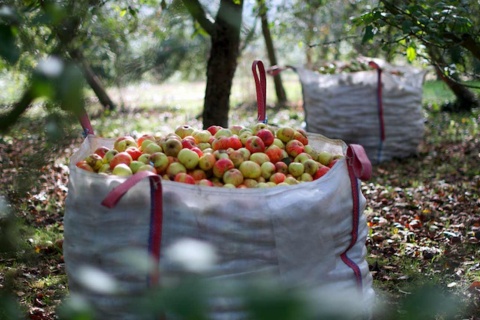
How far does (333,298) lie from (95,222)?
1447mm

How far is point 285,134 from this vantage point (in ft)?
8.51

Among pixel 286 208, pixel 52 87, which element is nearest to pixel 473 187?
pixel 286 208

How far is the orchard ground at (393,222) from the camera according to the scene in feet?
4.41

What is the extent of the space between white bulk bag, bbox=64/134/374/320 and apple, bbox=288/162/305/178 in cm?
27

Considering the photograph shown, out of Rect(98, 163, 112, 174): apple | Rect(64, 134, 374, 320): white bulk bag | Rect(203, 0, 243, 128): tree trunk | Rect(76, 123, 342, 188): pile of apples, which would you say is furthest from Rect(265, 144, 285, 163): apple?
Rect(203, 0, 243, 128): tree trunk

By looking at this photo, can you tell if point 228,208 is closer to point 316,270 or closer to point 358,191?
point 316,270

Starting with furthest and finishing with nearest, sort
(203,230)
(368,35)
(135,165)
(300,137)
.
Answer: (368,35), (300,137), (135,165), (203,230)

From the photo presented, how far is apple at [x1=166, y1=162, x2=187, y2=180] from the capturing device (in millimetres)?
2158

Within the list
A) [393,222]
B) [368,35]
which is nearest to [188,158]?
[368,35]

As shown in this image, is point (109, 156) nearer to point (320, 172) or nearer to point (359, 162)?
point (320, 172)

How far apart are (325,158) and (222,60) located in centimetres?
245

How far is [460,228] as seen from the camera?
351 centimetres

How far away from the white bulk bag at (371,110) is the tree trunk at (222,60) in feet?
3.77

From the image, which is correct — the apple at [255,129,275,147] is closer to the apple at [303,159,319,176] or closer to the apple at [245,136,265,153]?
the apple at [245,136,265,153]
